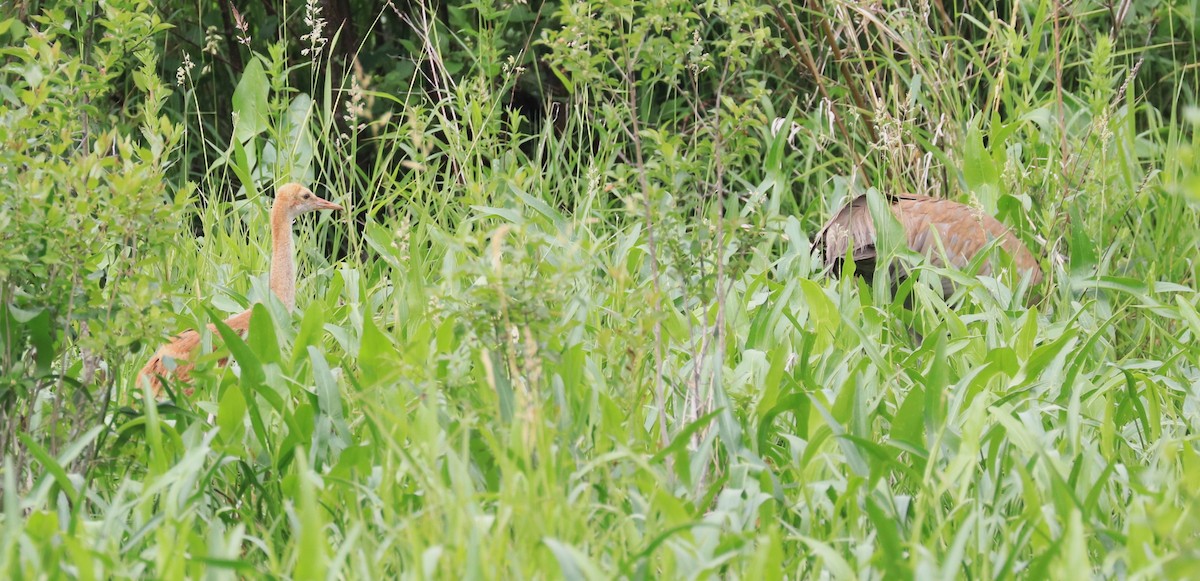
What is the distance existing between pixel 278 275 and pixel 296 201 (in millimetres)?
348

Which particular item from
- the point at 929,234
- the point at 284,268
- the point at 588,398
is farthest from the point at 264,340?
the point at 929,234

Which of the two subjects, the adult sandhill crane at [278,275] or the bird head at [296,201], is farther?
the bird head at [296,201]

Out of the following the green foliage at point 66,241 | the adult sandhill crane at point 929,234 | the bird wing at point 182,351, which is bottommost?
the adult sandhill crane at point 929,234

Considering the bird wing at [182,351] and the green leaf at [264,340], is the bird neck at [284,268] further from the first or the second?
the green leaf at [264,340]

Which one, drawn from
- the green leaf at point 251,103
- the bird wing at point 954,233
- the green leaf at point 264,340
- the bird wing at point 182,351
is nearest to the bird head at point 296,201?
the bird wing at point 182,351

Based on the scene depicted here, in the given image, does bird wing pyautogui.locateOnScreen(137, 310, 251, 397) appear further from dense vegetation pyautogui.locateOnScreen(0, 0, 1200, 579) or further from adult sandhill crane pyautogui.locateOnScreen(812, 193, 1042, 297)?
adult sandhill crane pyautogui.locateOnScreen(812, 193, 1042, 297)

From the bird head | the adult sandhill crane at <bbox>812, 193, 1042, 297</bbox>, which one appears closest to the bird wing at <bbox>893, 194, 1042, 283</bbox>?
the adult sandhill crane at <bbox>812, 193, 1042, 297</bbox>

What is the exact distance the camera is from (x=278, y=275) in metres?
3.86

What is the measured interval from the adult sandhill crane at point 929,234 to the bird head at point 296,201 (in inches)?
62.8

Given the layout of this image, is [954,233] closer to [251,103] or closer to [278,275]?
[278,275]

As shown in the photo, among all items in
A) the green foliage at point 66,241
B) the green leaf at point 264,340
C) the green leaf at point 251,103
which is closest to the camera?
the green foliage at point 66,241

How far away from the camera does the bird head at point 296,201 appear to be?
4070 millimetres

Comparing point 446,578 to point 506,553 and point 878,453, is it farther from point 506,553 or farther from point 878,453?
point 878,453

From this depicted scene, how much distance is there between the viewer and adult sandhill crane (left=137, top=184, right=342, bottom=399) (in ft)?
11.1
